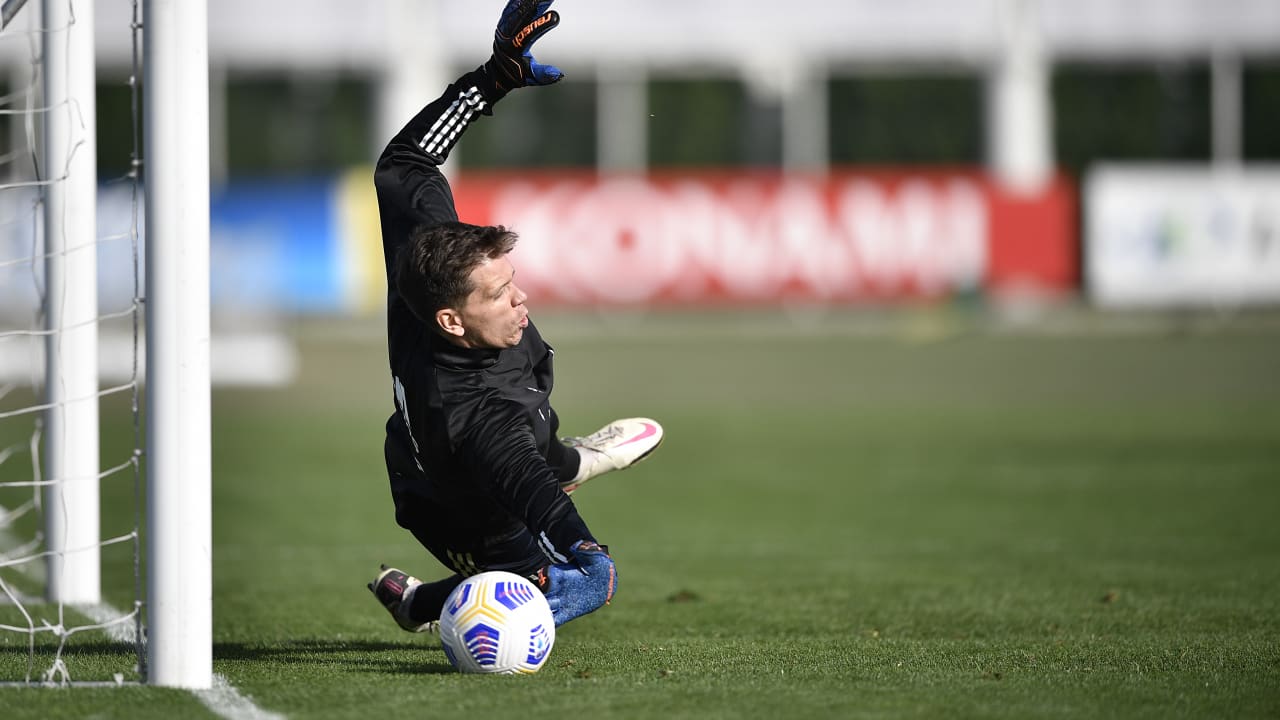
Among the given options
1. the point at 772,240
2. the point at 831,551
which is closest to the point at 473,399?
the point at 831,551

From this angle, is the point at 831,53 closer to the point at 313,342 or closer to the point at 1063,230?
the point at 1063,230

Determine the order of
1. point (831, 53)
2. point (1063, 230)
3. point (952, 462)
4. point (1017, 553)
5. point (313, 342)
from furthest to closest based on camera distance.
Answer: point (831, 53) < point (1063, 230) < point (313, 342) < point (952, 462) < point (1017, 553)

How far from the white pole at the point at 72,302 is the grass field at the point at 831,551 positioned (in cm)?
34

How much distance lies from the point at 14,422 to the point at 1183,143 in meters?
27.3

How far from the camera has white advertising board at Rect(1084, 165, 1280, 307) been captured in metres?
26.8

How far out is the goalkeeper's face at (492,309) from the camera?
532cm

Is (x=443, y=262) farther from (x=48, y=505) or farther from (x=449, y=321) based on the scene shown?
(x=48, y=505)

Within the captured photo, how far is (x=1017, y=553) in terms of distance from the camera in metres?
8.97

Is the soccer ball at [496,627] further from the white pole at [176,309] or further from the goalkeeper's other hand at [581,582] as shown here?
the white pole at [176,309]


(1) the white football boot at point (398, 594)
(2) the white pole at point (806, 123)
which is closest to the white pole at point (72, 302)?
(1) the white football boot at point (398, 594)

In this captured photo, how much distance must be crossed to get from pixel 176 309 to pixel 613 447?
1.92 meters

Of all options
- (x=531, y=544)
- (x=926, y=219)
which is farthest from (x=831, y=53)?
(x=531, y=544)

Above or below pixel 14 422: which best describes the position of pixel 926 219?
above

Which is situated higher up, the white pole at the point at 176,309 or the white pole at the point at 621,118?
the white pole at the point at 621,118
